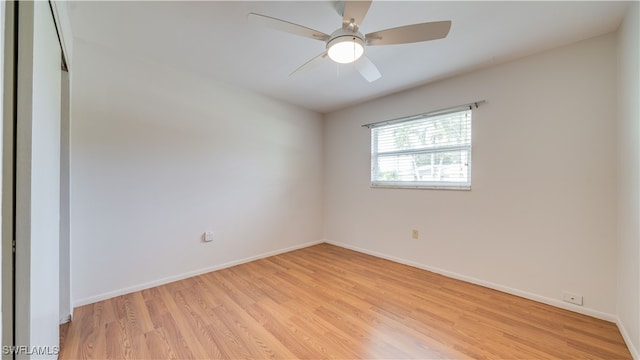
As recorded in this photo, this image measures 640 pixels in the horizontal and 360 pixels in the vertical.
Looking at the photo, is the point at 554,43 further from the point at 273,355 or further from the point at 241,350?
the point at 241,350

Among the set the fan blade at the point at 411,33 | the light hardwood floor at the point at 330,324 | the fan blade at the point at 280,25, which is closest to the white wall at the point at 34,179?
the light hardwood floor at the point at 330,324

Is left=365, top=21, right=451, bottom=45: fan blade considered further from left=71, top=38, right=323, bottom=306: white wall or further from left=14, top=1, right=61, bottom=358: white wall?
left=71, top=38, right=323, bottom=306: white wall

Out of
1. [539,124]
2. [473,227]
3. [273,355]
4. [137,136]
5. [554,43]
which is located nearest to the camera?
[273,355]

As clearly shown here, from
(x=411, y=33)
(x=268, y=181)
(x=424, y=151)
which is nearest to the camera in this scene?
(x=411, y=33)

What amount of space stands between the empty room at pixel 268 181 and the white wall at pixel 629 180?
0.02 metres

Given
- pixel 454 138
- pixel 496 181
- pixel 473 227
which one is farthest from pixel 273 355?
pixel 454 138

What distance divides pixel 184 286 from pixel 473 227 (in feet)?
10.2

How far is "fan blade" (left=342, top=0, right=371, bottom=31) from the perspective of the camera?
131 cm

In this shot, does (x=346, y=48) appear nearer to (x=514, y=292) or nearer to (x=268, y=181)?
(x=268, y=181)

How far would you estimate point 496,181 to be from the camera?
248 centimetres

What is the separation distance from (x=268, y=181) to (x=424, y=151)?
6.99 ft

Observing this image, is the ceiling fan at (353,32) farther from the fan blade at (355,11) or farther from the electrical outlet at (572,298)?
the electrical outlet at (572,298)

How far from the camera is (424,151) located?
119 inches

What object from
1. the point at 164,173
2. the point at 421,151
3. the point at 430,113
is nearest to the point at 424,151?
the point at 421,151
